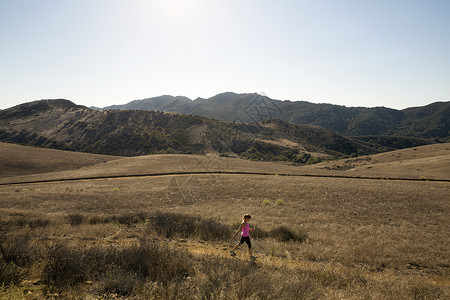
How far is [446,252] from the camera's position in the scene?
384 inches

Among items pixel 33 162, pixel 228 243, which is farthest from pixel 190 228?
pixel 33 162

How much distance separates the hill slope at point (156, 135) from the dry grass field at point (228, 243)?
2190 inches

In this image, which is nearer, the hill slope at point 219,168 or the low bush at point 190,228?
the low bush at point 190,228

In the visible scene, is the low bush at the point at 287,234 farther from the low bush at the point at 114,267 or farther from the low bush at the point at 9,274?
the low bush at the point at 9,274

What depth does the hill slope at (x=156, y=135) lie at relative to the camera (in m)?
85.0

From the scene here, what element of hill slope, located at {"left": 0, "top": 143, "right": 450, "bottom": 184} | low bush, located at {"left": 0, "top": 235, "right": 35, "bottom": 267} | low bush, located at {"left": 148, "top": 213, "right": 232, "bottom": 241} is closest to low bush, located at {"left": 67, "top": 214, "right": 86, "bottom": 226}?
low bush, located at {"left": 148, "top": 213, "right": 232, "bottom": 241}

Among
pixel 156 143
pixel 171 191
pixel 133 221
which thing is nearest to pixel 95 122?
pixel 156 143

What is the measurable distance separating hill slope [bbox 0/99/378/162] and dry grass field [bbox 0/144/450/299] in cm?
5562

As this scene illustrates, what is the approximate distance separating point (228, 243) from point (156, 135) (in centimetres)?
8737

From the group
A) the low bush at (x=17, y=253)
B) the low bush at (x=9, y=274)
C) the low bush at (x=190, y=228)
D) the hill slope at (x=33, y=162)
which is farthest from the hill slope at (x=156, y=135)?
the low bush at (x=9, y=274)

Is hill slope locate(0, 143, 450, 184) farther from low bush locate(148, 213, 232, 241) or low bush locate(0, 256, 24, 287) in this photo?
low bush locate(0, 256, 24, 287)

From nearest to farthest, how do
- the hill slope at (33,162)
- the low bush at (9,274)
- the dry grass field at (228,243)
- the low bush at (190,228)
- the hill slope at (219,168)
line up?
the low bush at (9,274) < the dry grass field at (228,243) < the low bush at (190,228) < the hill slope at (219,168) < the hill slope at (33,162)

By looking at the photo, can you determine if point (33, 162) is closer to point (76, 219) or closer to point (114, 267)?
point (76, 219)

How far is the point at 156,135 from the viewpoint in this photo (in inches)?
3669
